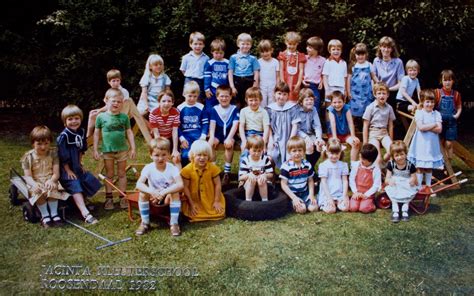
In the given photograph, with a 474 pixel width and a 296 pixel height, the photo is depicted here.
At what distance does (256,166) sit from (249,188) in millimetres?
279

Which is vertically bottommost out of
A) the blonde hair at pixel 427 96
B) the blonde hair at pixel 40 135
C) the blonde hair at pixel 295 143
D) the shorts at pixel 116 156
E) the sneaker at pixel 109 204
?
the sneaker at pixel 109 204

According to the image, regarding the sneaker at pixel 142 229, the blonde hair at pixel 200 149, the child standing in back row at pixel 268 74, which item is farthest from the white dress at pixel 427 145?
the sneaker at pixel 142 229

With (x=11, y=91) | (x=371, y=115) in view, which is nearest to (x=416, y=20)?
(x=371, y=115)

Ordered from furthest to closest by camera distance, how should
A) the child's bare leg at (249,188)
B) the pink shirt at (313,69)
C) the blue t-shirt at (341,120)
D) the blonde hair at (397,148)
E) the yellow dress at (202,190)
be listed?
the pink shirt at (313,69) < the blue t-shirt at (341,120) < the blonde hair at (397,148) < the child's bare leg at (249,188) < the yellow dress at (202,190)

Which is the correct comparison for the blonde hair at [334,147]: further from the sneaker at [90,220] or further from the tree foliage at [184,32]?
the tree foliage at [184,32]

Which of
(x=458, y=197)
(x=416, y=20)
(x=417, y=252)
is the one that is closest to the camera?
(x=417, y=252)

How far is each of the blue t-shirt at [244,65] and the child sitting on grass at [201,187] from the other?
5.76 ft

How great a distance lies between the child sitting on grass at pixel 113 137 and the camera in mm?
5672

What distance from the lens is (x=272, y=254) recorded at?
4.53m

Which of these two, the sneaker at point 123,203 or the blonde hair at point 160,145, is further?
the sneaker at point 123,203

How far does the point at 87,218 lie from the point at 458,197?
4.24 meters

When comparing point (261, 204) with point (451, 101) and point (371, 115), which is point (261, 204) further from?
point (451, 101)

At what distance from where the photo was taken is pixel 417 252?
15.0 feet

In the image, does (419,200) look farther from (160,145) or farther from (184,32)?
(184,32)
